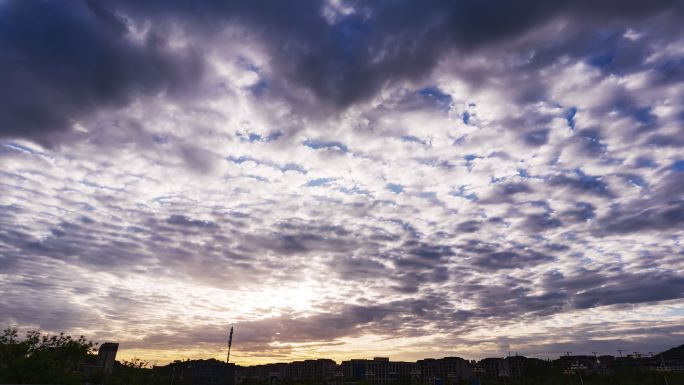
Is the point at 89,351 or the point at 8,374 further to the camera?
the point at 89,351

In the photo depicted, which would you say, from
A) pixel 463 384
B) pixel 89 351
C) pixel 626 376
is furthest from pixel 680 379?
pixel 89 351

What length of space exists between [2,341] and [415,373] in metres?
139

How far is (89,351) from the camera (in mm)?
57281

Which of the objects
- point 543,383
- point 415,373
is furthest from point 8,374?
point 415,373

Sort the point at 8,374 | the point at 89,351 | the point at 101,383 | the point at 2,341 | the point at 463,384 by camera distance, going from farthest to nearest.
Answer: the point at 463,384
the point at 101,383
the point at 89,351
the point at 2,341
the point at 8,374

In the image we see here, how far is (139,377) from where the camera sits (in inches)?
3369

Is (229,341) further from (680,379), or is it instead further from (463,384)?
(680,379)

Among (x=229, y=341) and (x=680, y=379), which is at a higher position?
(x=229, y=341)

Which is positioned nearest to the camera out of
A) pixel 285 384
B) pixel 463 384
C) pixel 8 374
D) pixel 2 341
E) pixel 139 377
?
pixel 8 374

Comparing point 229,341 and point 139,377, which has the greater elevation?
point 229,341

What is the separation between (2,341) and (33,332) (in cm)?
323

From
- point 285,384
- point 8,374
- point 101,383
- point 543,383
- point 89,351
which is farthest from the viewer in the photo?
point 285,384

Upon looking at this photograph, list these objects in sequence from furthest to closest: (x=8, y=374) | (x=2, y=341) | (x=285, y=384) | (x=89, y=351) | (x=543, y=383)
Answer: (x=285, y=384) → (x=543, y=383) → (x=89, y=351) → (x=2, y=341) → (x=8, y=374)

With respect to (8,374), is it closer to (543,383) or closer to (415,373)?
(543,383)
